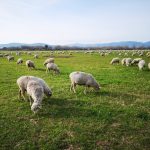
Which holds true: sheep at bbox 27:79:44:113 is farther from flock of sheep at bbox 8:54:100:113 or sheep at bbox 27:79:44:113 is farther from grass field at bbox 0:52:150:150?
grass field at bbox 0:52:150:150

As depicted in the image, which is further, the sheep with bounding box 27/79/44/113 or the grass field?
the sheep with bounding box 27/79/44/113

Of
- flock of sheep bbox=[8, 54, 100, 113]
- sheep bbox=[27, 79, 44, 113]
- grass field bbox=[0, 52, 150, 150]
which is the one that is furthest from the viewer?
flock of sheep bbox=[8, 54, 100, 113]

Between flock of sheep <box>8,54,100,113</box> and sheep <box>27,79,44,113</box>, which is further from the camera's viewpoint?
flock of sheep <box>8,54,100,113</box>

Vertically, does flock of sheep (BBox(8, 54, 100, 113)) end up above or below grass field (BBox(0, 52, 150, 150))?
above

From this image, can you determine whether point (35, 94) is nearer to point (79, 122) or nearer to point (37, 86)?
point (37, 86)

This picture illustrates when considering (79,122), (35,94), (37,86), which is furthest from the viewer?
(37,86)

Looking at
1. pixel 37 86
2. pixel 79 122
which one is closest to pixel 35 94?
pixel 37 86

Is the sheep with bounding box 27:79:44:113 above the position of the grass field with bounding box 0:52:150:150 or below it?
above

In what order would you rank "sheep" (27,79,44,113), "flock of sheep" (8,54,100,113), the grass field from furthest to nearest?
"flock of sheep" (8,54,100,113) < "sheep" (27,79,44,113) < the grass field

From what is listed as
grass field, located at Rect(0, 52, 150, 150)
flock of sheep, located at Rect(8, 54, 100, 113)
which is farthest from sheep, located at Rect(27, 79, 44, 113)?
grass field, located at Rect(0, 52, 150, 150)

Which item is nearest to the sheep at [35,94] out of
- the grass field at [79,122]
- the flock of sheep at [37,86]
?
the flock of sheep at [37,86]

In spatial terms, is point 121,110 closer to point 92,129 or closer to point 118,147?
point 92,129

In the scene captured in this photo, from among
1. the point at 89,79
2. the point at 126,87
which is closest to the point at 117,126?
the point at 89,79

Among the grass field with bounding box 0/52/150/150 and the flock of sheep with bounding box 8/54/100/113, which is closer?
the grass field with bounding box 0/52/150/150
